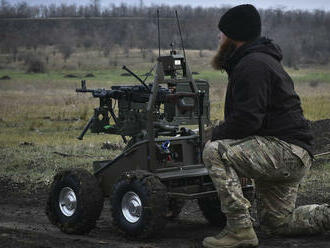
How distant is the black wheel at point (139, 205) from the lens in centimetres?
684

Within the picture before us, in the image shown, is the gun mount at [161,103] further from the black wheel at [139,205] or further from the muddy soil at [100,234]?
the muddy soil at [100,234]

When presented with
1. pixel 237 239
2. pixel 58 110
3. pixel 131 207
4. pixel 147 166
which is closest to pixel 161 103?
pixel 147 166

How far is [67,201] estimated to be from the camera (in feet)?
25.3

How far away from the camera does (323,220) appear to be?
22.0 ft

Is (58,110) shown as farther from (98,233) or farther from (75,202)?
(75,202)

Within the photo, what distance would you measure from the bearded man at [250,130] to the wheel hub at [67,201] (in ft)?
5.32

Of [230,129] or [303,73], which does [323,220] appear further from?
[303,73]

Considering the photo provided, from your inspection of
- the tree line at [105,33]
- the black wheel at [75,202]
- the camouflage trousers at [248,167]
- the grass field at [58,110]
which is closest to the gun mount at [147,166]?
the black wheel at [75,202]

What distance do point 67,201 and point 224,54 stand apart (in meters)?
2.23

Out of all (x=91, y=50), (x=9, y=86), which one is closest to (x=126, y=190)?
(x=9, y=86)

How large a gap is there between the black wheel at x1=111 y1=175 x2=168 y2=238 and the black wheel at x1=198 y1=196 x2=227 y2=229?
3.64ft

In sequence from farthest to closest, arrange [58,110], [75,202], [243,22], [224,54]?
[58,110], [75,202], [224,54], [243,22]

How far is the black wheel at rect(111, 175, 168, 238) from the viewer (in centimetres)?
684

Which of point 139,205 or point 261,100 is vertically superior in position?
point 261,100
